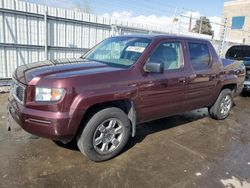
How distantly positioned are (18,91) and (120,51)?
1.79 m

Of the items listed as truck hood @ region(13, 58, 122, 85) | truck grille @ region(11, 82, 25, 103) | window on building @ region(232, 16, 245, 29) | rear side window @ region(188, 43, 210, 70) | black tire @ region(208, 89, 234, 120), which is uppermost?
window on building @ region(232, 16, 245, 29)

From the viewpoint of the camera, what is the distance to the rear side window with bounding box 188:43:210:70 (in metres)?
4.41

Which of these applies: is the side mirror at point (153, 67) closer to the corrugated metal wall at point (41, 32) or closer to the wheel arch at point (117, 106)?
the wheel arch at point (117, 106)

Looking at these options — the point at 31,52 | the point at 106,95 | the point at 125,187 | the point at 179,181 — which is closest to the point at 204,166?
the point at 179,181

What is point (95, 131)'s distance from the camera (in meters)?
3.19

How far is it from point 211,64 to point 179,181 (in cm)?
280

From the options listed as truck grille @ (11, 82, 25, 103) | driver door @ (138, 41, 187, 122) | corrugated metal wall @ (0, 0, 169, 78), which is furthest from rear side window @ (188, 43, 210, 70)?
corrugated metal wall @ (0, 0, 169, 78)

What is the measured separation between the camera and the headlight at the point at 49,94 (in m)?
2.81

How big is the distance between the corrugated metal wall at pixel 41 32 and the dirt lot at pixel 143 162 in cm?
325

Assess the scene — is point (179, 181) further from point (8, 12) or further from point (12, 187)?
point (8, 12)

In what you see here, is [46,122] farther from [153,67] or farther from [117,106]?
[153,67]

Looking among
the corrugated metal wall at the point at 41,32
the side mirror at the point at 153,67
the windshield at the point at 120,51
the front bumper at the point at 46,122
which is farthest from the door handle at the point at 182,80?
the corrugated metal wall at the point at 41,32

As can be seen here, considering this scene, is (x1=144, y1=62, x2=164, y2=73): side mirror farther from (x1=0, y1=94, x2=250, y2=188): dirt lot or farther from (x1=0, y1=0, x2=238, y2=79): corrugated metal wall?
(x1=0, y1=0, x2=238, y2=79): corrugated metal wall

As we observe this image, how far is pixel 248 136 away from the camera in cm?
479
